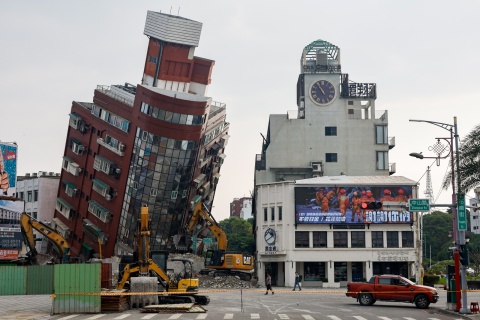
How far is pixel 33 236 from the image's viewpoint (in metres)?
80.2

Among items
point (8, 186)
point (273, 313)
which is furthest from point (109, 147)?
point (273, 313)

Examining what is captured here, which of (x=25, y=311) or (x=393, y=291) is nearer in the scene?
(x=25, y=311)

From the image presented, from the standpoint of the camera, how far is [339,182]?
7825 centimetres

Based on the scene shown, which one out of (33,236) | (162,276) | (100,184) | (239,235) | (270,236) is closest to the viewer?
(162,276)

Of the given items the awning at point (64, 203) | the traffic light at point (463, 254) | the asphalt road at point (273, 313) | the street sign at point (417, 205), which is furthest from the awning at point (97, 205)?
the traffic light at point (463, 254)

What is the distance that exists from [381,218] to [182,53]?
3956 centimetres

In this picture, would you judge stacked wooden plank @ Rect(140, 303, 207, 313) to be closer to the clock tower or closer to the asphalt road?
the asphalt road

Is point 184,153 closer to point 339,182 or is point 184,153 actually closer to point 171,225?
point 171,225

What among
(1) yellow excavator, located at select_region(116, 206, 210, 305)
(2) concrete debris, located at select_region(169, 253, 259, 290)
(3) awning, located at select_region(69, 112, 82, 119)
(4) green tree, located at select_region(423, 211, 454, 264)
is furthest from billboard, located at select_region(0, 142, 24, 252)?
(4) green tree, located at select_region(423, 211, 454, 264)

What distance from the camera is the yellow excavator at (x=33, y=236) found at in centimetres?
7819

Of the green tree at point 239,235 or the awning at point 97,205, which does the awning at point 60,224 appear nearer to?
the awning at point 97,205

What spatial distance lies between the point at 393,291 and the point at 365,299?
1935 millimetres

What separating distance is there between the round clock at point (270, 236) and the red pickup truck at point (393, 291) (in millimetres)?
33861

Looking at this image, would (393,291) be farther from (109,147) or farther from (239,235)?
(239,235)
